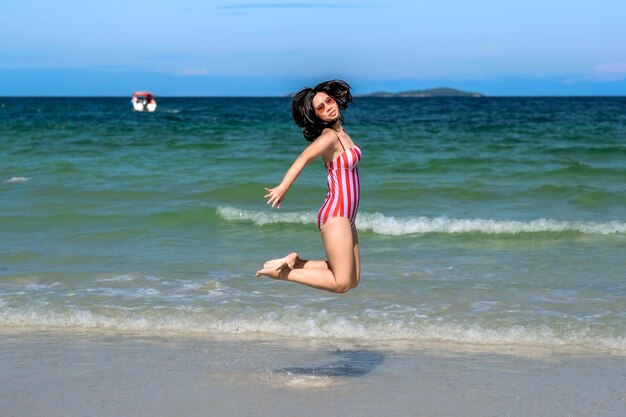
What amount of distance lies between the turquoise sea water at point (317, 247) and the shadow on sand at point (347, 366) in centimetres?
53

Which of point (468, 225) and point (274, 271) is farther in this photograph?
point (468, 225)

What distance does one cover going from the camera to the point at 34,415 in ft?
17.3

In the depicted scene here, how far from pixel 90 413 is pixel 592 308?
15.4ft

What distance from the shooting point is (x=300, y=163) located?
5223mm

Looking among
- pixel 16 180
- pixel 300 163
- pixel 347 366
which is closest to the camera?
pixel 300 163

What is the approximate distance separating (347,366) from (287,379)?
1.83 feet

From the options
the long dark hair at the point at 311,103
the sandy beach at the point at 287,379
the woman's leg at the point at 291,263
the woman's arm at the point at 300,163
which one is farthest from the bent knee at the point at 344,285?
the long dark hair at the point at 311,103

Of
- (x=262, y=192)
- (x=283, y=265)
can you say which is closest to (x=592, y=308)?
(x=283, y=265)

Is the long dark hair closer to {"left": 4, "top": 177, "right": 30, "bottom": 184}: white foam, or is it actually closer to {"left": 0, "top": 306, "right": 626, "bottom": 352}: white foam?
{"left": 0, "top": 306, "right": 626, "bottom": 352}: white foam

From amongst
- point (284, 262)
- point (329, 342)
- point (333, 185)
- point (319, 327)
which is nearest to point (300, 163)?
point (333, 185)

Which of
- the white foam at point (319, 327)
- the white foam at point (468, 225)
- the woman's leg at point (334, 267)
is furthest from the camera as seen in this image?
the white foam at point (468, 225)

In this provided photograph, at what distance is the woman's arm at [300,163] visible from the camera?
199 inches

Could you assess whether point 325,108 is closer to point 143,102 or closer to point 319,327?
point 319,327

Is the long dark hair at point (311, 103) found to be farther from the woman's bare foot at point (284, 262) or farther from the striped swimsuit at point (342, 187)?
the woman's bare foot at point (284, 262)
